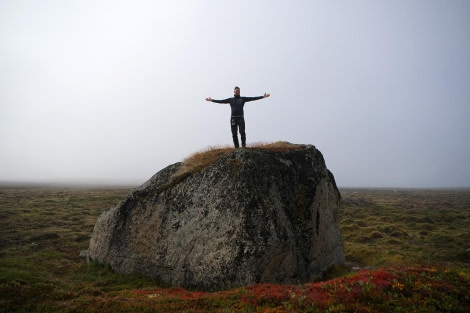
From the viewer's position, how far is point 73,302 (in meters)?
11.7

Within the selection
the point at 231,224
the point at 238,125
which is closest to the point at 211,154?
the point at 238,125

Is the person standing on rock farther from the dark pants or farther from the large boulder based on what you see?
the large boulder

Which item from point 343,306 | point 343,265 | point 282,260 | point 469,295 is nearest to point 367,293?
point 343,306

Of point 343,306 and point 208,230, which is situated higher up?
point 208,230

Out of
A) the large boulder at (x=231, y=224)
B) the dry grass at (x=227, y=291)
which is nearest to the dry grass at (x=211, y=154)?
the large boulder at (x=231, y=224)

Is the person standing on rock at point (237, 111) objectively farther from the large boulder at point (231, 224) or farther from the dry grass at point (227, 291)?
the dry grass at point (227, 291)

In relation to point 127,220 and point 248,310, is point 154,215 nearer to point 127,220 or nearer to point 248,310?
point 127,220

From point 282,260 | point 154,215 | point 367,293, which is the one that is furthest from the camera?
point 154,215

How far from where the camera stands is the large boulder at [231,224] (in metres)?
14.0

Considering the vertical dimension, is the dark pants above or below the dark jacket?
below

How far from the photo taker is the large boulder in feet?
45.8

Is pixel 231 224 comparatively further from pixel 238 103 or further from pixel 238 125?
pixel 238 103

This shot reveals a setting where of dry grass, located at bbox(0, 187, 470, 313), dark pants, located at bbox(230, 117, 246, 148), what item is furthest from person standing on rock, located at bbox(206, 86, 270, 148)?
dry grass, located at bbox(0, 187, 470, 313)

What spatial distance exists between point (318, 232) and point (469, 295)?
7872 millimetres
